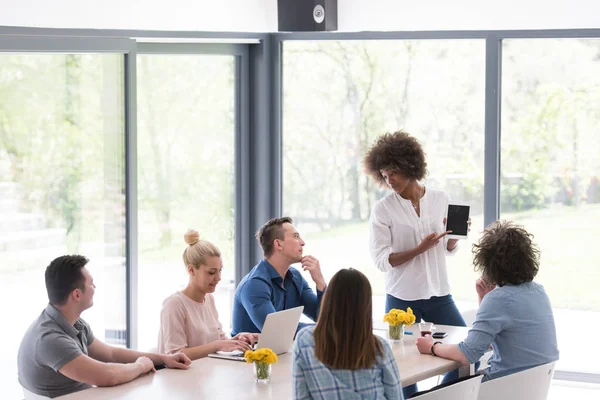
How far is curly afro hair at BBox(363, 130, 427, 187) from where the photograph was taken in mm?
4789

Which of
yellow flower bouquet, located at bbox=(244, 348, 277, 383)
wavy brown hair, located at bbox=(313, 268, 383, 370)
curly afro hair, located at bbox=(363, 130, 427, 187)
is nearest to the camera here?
wavy brown hair, located at bbox=(313, 268, 383, 370)

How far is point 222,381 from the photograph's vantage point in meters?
3.46

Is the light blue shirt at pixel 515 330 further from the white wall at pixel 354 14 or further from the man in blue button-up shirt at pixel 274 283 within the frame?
the white wall at pixel 354 14

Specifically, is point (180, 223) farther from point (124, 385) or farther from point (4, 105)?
A: point (124, 385)

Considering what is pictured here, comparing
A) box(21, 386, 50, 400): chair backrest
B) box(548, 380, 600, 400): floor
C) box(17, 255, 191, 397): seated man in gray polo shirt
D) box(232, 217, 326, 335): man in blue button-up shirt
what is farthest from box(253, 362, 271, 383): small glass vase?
box(548, 380, 600, 400): floor

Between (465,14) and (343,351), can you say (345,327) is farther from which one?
(465,14)

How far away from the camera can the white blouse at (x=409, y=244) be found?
15.5 ft

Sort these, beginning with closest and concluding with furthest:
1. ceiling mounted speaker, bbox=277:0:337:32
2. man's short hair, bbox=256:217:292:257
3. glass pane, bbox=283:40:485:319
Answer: man's short hair, bbox=256:217:292:257, ceiling mounted speaker, bbox=277:0:337:32, glass pane, bbox=283:40:485:319

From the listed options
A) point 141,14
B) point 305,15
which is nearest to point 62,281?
point 141,14

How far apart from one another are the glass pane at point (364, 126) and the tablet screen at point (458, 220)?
5.45 ft

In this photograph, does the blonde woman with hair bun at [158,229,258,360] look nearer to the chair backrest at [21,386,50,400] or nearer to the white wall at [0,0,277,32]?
the chair backrest at [21,386,50,400]

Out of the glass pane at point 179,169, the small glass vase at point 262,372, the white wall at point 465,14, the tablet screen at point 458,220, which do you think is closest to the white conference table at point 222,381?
the small glass vase at point 262,372

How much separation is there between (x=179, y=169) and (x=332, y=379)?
3.80 meters

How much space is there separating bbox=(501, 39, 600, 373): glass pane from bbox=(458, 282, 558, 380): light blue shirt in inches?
102
